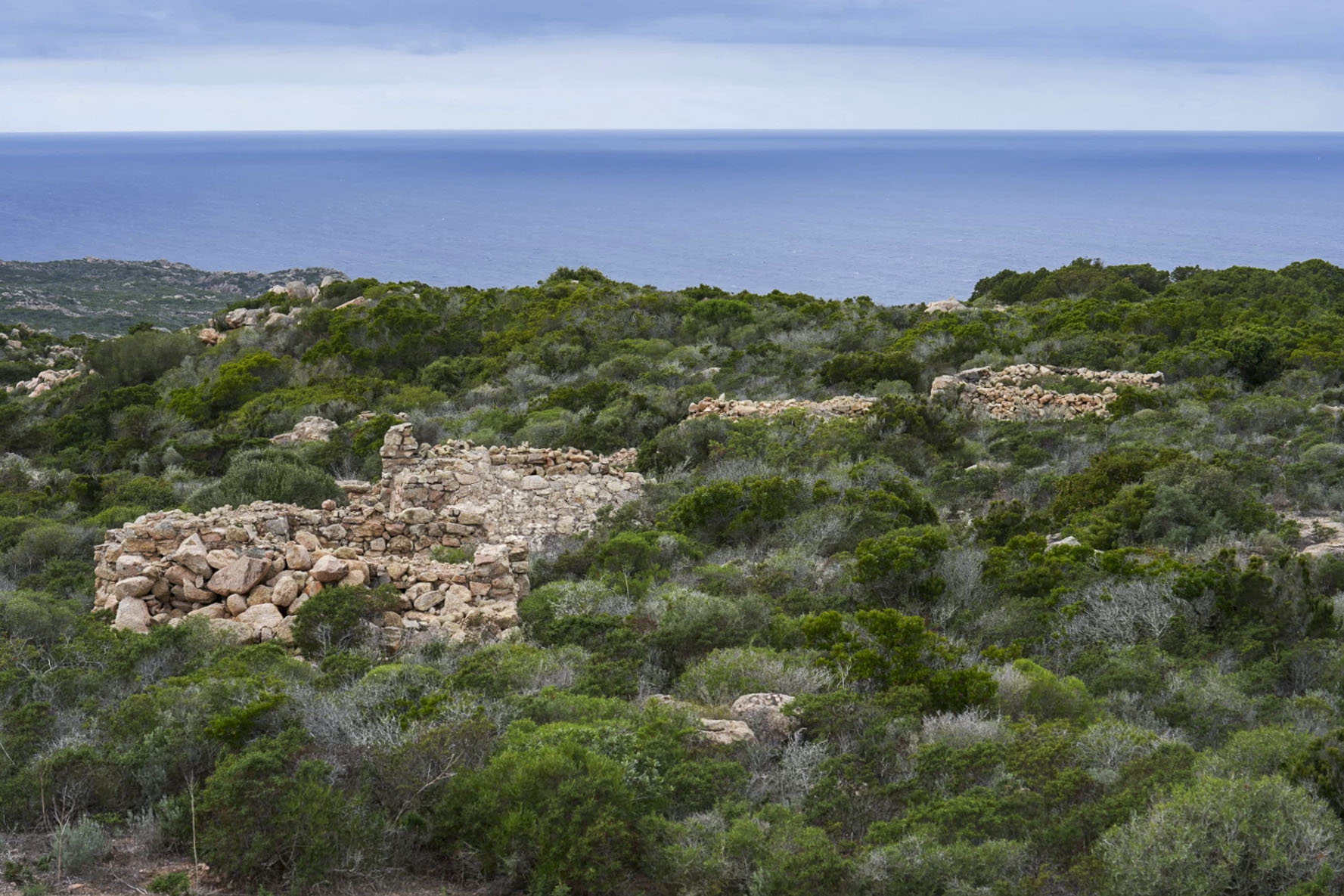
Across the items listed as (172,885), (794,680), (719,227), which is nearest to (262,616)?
(172,885)

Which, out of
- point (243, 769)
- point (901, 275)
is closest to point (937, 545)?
point (243, 769)

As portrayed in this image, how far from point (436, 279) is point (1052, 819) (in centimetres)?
8249

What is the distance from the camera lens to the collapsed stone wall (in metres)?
11.6

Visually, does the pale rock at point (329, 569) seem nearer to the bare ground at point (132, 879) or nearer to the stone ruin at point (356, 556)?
the stone ruin at point (356, 556)

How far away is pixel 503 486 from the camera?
1257 cm

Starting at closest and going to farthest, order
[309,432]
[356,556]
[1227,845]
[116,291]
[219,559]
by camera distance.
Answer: [1227,845] < [219,559] < [356,556] < [309,432] < [116,291]

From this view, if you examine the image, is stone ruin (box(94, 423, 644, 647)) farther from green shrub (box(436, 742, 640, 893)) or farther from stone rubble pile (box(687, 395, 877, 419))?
stone rubble pile (box(687, 395, 877, 419))

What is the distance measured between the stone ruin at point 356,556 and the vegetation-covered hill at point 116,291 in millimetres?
39194

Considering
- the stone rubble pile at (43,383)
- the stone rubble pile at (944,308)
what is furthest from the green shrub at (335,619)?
the stone rubble pile at (43,383)

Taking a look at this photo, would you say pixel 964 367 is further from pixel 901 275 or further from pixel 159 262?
pixel 159 262

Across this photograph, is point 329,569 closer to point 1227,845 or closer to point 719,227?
point 1227,845

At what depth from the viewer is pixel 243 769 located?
17.3ft

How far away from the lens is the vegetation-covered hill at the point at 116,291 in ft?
172

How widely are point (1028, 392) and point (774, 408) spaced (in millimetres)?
4766
